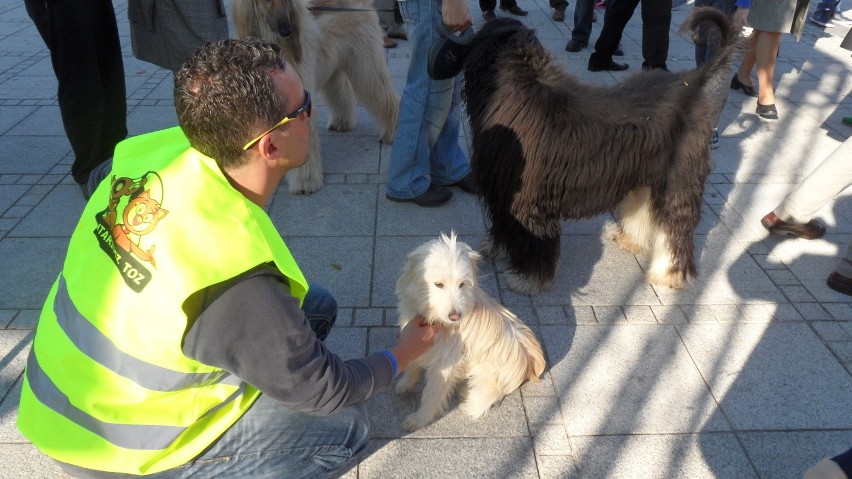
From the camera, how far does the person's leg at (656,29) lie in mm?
5746

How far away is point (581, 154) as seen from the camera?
9.61 feet

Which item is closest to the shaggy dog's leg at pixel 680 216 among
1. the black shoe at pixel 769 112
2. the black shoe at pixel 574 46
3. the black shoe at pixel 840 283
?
the black shoe at pixel 840 283

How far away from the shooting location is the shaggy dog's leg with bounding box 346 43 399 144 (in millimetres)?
4660

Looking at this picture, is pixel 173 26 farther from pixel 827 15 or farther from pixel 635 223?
pixel 827 15

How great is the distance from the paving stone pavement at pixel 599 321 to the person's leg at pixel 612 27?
1.74 metres

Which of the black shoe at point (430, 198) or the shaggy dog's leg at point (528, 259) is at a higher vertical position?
the shaggy dog's leg at point (528, 259)

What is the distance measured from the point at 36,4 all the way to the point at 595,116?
316cm

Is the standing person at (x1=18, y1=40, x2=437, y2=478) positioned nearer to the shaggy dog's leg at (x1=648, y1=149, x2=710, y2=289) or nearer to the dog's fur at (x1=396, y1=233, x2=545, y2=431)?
the dog's fur at (x1=396, y1=233, x2=545, y2=431)

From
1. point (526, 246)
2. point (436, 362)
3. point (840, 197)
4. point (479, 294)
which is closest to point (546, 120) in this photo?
point (526, 246)

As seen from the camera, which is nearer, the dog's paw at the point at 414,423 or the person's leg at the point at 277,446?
the person's leg at the point at 277,446

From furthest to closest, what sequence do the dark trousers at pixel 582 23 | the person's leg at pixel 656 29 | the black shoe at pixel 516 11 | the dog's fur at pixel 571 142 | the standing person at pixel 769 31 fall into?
the black shoe at pixel 516 11 → the dark trousers at pixel 582 23 → the person's leg at pixel 656 29 → the standing person at pixel 769 31 → the dog's fur at pixel 571 142

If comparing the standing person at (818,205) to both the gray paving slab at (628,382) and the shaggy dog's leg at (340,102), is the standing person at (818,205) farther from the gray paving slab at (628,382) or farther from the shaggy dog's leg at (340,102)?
the shaggy dog's leg at (340,102)

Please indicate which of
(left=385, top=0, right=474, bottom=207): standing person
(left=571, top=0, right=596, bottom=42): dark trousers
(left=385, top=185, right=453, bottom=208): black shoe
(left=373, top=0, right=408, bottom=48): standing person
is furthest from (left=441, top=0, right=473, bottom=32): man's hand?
(left=571, top=0, right=596, bottom=42): dark trousers

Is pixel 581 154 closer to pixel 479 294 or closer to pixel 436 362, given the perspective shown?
pixel 479 294
